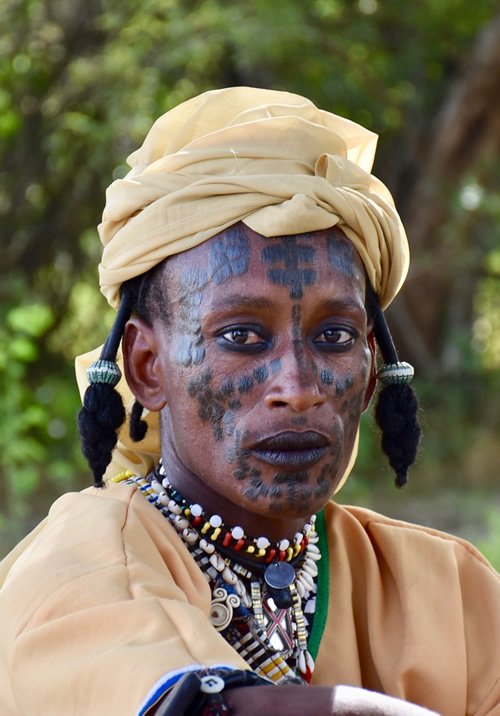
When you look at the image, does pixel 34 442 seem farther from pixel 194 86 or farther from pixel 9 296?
pixel 194 86

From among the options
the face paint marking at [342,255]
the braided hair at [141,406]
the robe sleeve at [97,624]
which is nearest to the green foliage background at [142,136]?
the braided hair at [141,406]

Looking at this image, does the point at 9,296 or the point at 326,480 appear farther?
the point at 9,296

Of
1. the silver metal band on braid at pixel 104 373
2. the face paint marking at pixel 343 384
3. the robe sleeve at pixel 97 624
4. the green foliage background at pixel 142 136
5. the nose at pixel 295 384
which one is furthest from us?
the green foliage background at pixel 142 136

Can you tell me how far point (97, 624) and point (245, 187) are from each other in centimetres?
97

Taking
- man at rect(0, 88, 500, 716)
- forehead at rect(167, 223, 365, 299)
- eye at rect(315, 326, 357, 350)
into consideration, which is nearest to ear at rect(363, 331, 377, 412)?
man at rect(0, 88, 500, 716)

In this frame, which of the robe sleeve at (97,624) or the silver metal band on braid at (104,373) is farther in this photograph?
the silver metal band on braid at (104,373)

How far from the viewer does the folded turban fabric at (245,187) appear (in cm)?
251

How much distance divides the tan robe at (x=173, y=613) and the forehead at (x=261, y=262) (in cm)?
51

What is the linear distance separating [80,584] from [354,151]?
1.30 meters

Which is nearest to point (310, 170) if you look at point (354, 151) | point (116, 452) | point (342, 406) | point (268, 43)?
point (354, 151)

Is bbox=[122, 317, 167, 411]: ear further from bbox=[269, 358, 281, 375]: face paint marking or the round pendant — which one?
the round pendant

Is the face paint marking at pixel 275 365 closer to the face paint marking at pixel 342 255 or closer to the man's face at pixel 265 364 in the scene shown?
the man's face at pixel 265 364

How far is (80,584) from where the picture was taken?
A: 6.94 ft

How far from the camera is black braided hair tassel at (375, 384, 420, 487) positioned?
2855 millimetres
